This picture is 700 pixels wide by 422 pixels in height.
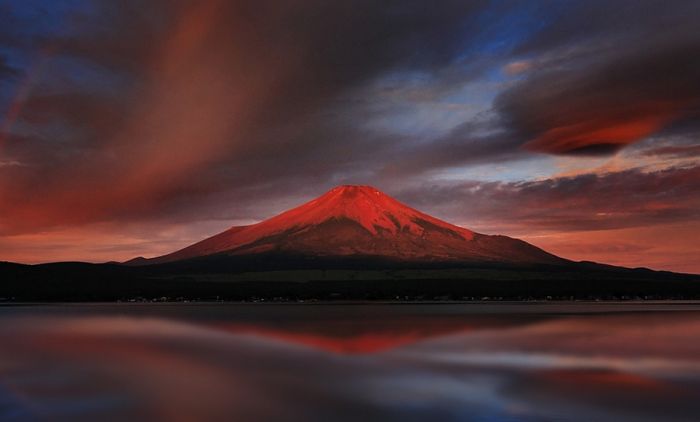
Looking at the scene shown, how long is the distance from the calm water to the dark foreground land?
8224 cm

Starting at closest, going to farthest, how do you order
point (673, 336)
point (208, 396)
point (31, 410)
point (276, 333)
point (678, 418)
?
point (678, 418), point (31, 410), point (208, 396), point (673, 336), point (276, 333)

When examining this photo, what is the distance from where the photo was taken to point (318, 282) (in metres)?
160

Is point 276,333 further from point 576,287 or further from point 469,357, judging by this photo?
point 576,287

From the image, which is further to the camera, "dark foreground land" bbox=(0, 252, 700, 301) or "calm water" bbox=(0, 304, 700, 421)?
"dark foreground land" bbox=(0, 252, 700, 301)

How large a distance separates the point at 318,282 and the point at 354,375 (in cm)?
13681

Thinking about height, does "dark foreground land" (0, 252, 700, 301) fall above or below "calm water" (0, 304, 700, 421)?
above

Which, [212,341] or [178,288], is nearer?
[212,341]

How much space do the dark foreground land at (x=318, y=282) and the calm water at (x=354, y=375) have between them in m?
82.2

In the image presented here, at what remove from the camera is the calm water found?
17.3 meters

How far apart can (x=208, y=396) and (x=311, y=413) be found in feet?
13.5

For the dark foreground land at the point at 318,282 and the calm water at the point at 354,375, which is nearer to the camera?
the calm water at the point at 354,375

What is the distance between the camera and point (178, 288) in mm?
147875

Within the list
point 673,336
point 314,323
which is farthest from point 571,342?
point 314,323

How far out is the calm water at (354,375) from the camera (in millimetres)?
17344
